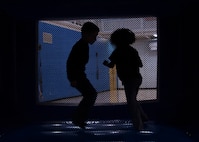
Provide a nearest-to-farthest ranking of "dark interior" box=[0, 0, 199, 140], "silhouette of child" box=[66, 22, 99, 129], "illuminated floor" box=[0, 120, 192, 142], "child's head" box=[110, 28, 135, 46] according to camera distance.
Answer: "illuminated floor" box=[0, 120, 192, 142]
"silhouette of child" box=[66, 22, 99, 129]
"child's head" box=[110, 28, 135, 46]
"dark interior" box=[0, 0, 199, 140]

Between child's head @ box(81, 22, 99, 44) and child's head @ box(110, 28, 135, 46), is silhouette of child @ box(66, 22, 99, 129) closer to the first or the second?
child's head @ box(81, 22, 99, 44)

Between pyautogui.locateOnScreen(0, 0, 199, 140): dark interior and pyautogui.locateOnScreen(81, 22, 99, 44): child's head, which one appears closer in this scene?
pyautogui.locateOnScreen(81, 22, 99, 44): child's head

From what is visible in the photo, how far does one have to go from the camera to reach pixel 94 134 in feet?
8.97

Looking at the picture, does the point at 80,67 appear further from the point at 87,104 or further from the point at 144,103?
the point at 144,103

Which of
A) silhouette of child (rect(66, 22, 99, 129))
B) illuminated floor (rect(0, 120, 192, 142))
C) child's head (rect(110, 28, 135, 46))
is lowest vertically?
illuminated floor (rect(0, 120, 192, 142))

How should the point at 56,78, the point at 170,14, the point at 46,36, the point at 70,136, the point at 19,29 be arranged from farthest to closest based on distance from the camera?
the point at 56,78 < the point at 46,36 < the point at 19,29 < the point at 170,14 < the point at 70,136

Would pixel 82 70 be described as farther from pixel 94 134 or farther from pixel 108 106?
pixel 108 106

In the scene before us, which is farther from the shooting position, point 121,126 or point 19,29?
point 19,29

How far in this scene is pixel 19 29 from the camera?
3.67 metres

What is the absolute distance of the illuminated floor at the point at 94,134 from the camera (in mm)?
2588

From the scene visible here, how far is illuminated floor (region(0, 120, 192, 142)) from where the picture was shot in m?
2.59

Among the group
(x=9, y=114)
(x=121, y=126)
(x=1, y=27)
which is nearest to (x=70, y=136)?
(x=121, y=126)

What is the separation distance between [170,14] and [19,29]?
6.16 feet

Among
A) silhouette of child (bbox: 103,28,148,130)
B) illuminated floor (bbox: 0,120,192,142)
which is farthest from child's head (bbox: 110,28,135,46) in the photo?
illuminated floor (bbox: 0,120,192,142)
